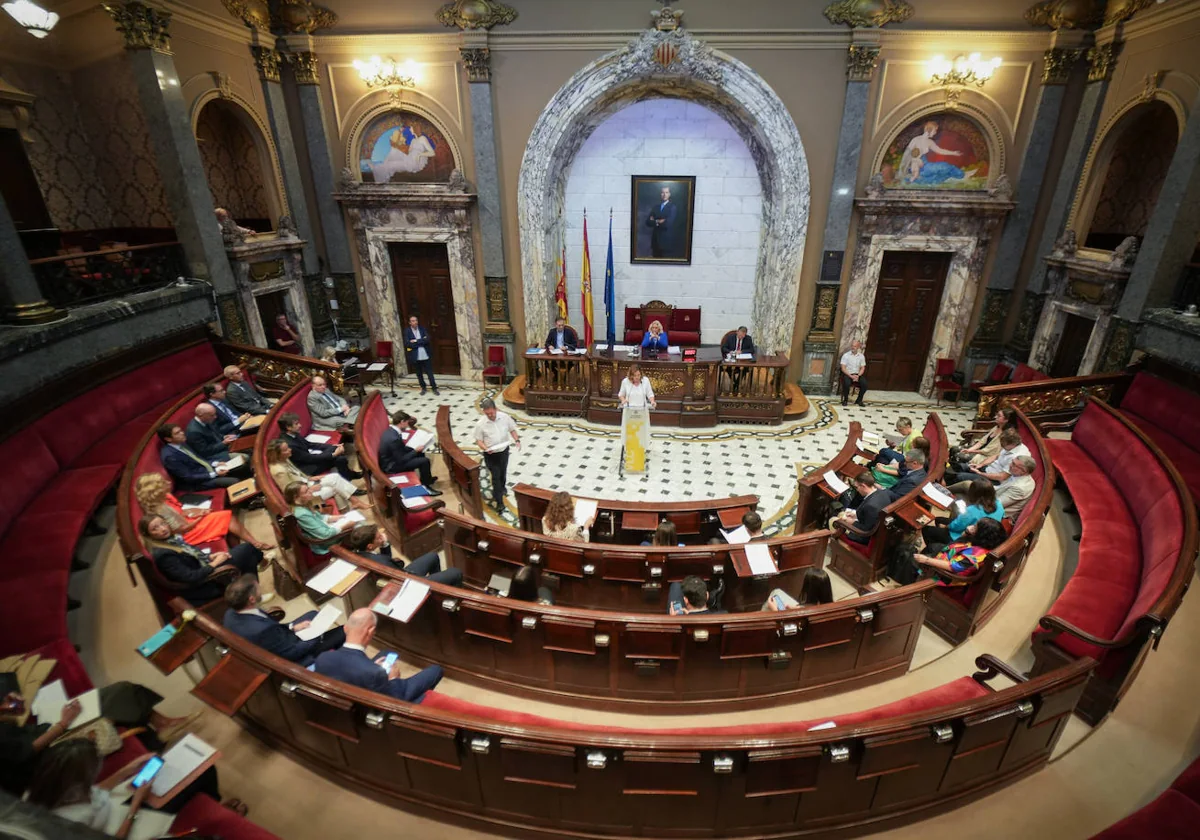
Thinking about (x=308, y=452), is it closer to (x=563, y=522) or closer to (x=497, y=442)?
(x=497, y=442)

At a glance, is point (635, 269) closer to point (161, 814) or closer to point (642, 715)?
point (642, 715)

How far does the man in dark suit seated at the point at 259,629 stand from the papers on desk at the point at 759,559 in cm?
300

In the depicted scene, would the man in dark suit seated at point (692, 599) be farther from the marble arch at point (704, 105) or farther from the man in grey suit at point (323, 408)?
the marble arch at point (704, 105)

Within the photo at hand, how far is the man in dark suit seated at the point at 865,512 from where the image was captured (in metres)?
5.02

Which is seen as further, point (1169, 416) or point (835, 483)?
point (1169, 416)

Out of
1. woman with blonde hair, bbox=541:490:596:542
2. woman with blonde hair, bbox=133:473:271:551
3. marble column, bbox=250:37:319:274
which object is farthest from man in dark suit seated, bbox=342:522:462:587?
marble column, bbox=250:37:319:274

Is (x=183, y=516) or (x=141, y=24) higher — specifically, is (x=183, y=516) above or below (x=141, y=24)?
below

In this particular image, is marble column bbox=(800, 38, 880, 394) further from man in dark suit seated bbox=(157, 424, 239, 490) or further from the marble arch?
→ man in dark suit seated bbox=(157, 424, 239, 490)

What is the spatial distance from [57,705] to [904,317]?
1169cm

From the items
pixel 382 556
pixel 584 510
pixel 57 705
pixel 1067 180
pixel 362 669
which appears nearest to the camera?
pixel 57 705

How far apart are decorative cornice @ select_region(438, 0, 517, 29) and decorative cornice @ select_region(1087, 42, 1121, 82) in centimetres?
883

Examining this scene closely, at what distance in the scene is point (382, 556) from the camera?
456 centimetres

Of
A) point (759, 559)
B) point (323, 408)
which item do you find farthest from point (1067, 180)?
point (323, 408)

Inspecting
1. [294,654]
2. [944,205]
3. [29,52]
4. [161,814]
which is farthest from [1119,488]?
[29,52]
